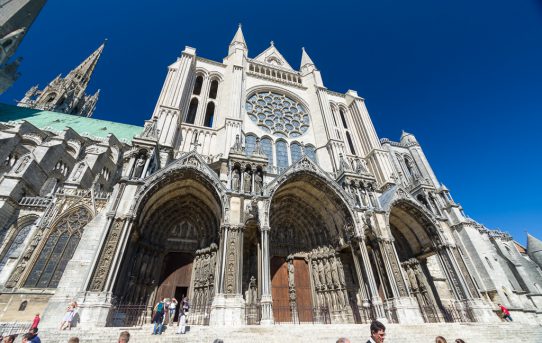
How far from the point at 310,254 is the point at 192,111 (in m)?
13.1

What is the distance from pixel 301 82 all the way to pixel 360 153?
9.51m

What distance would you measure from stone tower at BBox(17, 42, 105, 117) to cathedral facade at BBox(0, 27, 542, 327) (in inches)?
868

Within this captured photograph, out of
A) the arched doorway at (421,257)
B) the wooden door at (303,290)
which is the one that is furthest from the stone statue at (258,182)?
the arched doorway at (421,257)

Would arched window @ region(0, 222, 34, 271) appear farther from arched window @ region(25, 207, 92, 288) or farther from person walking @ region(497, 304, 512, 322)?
person walking @ region(497, 304, 512, 322)

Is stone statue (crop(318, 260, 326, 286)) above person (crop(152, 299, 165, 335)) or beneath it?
above

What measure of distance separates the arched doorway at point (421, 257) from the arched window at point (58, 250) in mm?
16431

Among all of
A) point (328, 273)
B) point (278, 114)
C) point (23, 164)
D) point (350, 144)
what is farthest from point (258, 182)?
point (23, 164)

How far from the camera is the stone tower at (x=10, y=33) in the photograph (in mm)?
12273

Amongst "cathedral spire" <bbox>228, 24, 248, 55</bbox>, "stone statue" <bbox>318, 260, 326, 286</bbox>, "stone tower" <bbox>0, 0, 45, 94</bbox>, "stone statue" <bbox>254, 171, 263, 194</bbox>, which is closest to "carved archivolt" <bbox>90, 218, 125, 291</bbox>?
"stone statue" <bbox>254, 171, 263, 194</bbox>

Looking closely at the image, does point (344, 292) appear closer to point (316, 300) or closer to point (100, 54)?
point (316, 300)

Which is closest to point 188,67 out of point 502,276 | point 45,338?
point 45,338

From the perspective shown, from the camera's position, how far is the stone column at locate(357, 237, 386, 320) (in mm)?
9242

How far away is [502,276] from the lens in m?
13.2

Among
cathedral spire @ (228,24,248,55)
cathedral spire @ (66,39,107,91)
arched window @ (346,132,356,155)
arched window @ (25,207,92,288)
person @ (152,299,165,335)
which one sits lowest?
person @ (152,299,165,335)
